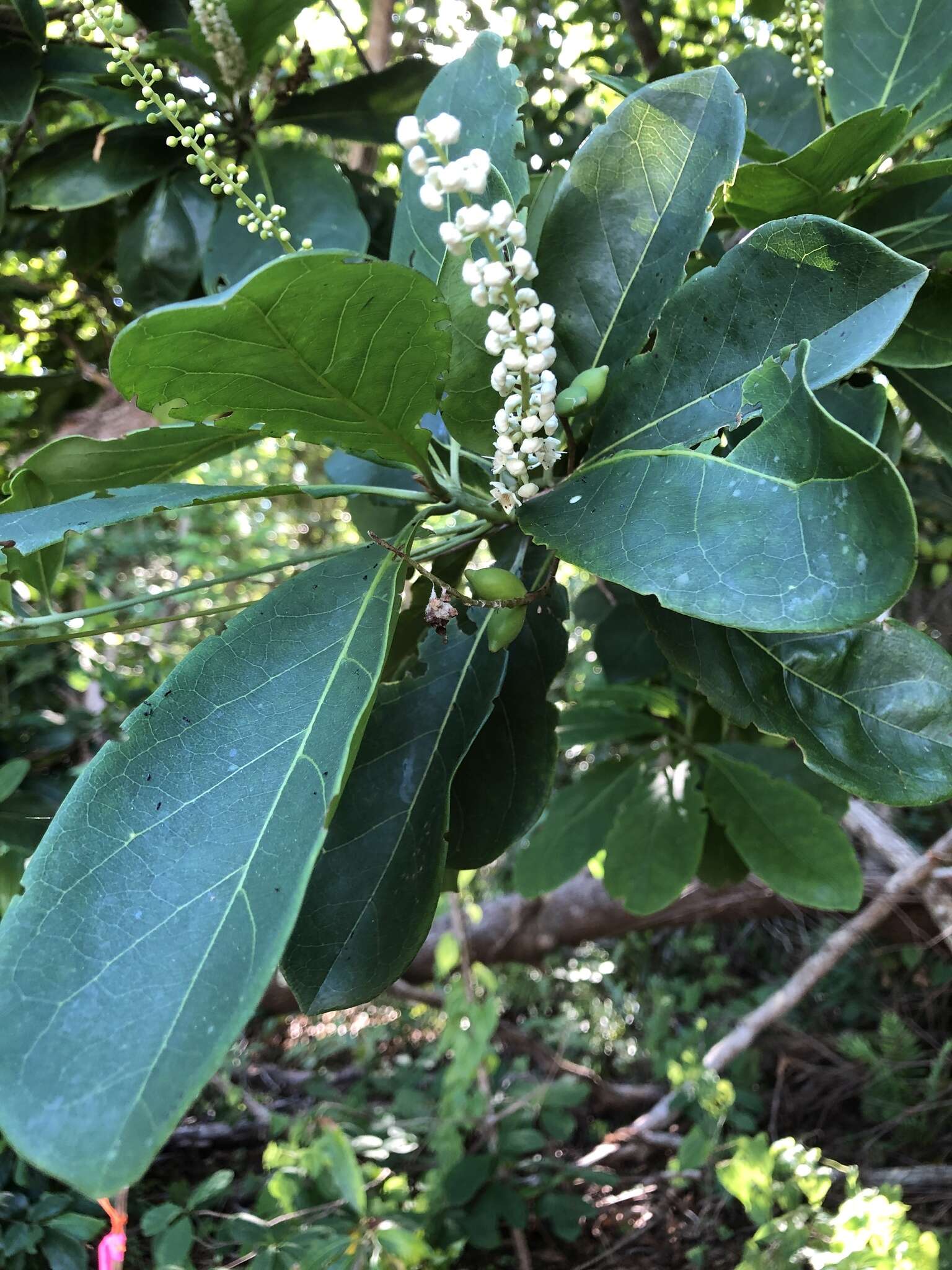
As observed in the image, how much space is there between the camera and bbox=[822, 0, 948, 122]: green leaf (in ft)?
3.57

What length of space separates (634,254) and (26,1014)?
837 millimetres

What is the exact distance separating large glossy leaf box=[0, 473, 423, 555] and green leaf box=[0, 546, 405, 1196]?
10 cm

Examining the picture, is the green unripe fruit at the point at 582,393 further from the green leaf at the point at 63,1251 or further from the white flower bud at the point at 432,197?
the green leaf at the point at 63,1251

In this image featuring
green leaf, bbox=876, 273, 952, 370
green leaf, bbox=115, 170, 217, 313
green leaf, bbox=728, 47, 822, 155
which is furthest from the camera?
green leaf, bbox=115, 170, 217, 313

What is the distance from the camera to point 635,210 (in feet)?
2.87

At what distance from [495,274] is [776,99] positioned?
1.01 metres

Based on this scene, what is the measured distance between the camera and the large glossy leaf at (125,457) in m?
0.84

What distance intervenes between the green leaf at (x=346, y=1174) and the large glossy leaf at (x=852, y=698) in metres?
1.44

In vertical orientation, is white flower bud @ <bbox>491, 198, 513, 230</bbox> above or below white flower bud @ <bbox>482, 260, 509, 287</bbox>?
above

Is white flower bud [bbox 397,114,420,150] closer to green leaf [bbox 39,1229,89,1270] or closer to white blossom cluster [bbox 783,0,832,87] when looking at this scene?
white blossom cluster [bbox 783,0,832,87]

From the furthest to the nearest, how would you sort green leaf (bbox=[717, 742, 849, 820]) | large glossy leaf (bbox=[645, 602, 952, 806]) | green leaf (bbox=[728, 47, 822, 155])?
green leaf (bbox=[717, 742, 849, 820]) < green leaf (bbox=[728, 47, 822, 155]) < large glossy leaf (bbox=[645, 602, 952, 806])

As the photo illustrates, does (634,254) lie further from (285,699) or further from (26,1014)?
(26,1014)

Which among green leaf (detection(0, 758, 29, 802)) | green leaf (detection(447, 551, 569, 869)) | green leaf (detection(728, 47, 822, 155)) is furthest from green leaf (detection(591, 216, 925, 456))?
green leaf (detection(0, 758, 29, 802))

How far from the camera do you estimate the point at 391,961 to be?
84 cm
